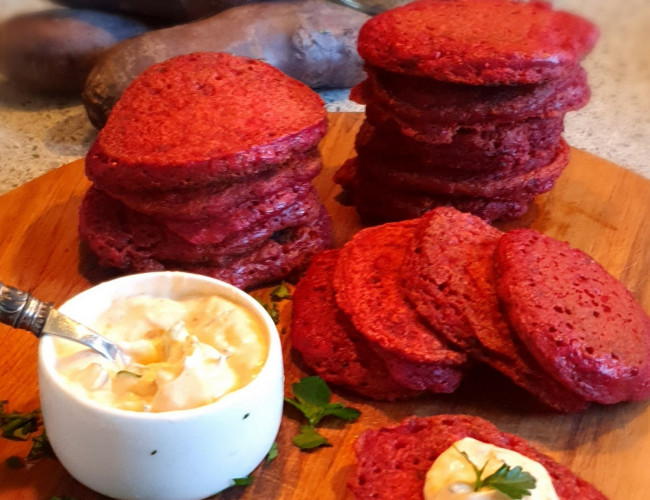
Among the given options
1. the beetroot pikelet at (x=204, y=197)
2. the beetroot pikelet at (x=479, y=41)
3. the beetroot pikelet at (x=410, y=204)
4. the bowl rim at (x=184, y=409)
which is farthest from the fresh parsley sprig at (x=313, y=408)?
the beetroot pikelet at (x=479, y=41)

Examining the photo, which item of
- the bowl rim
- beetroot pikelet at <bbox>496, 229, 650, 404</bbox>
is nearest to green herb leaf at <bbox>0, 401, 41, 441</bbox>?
the bowl rim

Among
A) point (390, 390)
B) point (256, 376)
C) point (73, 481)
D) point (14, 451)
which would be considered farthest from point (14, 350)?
point (390, 390)

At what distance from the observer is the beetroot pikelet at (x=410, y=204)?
270cm

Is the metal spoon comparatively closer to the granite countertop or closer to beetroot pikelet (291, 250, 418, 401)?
beetroot pikelet (291, 250, 418, 401)

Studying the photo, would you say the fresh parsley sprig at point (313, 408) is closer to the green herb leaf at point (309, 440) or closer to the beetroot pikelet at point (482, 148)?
the green herb leaf at point (309, 440)

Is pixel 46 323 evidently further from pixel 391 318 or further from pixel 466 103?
pixel 466 103

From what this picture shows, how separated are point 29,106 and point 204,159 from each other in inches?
91.2

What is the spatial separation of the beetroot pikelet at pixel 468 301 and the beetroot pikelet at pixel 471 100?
43 centimetres

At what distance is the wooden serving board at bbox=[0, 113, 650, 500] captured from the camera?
1856 millimetres

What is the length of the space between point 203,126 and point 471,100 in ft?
2.96

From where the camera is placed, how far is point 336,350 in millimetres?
2107

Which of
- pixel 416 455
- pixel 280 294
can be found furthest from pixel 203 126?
pixel 416 455

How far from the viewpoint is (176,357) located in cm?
168

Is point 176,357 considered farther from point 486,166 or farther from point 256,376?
point 486,166
